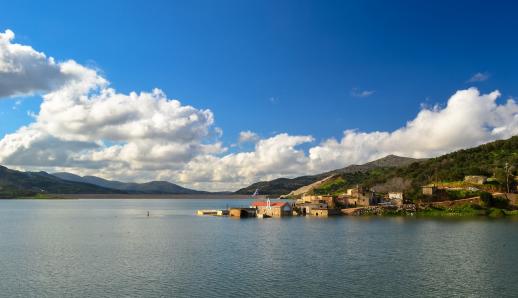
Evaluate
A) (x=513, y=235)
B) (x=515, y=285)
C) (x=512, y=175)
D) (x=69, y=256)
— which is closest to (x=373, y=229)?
(x=513, y=235)

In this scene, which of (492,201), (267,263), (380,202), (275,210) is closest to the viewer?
(267,263)

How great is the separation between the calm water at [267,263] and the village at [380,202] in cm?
5778

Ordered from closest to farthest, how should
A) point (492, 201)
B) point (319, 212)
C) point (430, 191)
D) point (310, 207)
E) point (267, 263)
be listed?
point (267, 263), point (492, 201), point (430, 191), point (319, 212), point (310, 207)

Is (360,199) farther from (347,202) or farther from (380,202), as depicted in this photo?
(380,202)

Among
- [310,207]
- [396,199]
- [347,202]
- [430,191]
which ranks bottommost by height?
[310,207]

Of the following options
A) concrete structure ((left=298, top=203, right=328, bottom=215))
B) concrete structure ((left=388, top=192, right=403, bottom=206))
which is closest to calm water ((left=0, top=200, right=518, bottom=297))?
concrete structure ((left=298, top=203, right=328, bottom=215))

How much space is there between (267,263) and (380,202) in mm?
121465

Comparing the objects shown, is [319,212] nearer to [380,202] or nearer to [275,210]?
[275,210]

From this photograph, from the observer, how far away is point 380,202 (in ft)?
592

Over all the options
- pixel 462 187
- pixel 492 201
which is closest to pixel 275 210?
pixel 462 187

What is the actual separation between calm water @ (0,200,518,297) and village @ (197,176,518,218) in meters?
57.8

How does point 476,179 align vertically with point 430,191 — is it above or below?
above

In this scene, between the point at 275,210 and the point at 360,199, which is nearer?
the point at 275,210

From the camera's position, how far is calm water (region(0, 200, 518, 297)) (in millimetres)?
52094
